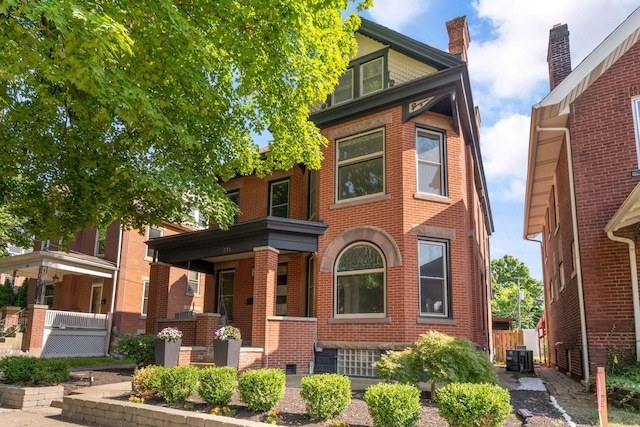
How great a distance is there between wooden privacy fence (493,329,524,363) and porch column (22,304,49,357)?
1885 cm

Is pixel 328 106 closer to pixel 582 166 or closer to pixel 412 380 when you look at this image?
pixel 582 166

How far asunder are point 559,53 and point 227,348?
13.1 metres

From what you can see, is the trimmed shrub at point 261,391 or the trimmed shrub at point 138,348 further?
the trimmed shrub at point 138,348

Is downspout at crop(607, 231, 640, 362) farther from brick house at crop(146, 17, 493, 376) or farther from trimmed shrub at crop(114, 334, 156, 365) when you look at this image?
trimmed shrub at crop(114, 334, 156, 365)

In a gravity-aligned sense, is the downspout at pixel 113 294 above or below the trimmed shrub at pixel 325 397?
above

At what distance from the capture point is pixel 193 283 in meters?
24.9

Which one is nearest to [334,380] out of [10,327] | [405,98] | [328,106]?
[405,98]

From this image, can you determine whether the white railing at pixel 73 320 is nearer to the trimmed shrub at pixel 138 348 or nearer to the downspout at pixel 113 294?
the downspout at pixel 113 294

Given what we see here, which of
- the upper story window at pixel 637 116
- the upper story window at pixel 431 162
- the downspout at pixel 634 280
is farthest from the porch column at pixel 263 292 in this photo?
the upper story window at pixel 637 116

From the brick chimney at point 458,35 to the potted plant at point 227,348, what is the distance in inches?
414

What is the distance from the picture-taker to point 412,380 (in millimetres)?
8031

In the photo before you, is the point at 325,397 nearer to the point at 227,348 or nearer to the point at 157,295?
the point at 227,348

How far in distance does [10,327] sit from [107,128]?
47.7 ft

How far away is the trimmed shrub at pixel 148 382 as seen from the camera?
27.3ft
